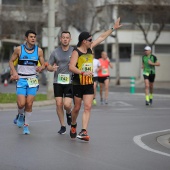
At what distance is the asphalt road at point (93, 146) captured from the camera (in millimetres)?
8508

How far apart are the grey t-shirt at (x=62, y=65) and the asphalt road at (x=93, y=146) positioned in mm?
1106

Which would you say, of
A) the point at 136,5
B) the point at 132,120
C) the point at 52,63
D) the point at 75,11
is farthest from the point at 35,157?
the point at 75,11

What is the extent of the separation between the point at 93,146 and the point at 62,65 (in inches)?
94.7

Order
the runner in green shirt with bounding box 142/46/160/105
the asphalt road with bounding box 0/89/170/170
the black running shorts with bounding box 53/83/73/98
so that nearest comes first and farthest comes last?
the asphalt road with bounding box 0/89/170/170, the black running shorts with bounding box 53/83/73/98, the runner in green shirt with bounding box 142/46/160/105

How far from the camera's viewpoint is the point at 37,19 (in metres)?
57.7

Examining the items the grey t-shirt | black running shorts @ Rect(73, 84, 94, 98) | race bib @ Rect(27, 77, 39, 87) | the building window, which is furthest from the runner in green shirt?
the building window

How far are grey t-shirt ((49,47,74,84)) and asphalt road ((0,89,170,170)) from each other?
3.63 feet

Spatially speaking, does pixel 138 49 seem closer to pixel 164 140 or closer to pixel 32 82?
pixel 32 82

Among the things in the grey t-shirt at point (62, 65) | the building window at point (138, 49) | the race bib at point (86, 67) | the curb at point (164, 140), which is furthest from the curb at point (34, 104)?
the building window at point (138, 49)

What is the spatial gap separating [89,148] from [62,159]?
1.19 m

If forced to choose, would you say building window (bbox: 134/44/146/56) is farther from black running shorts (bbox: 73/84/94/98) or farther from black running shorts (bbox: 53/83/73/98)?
black running shorts (bbox: 73/84/94/98)

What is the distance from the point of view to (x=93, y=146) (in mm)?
10273

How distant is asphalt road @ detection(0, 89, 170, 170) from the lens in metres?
8.51

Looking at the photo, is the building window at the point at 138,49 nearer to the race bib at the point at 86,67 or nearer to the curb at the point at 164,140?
the curb at the point at 164,140
